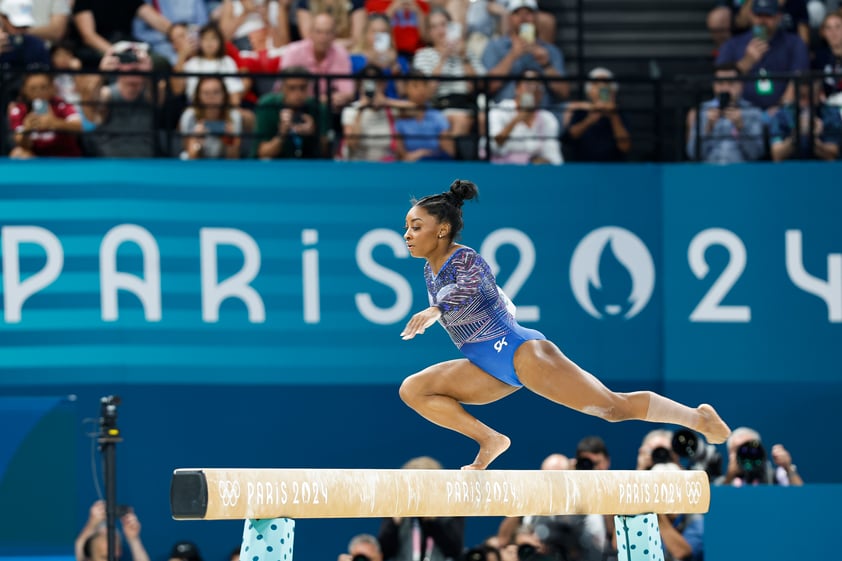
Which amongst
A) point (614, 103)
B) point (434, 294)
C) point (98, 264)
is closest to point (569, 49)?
point (614, 103)

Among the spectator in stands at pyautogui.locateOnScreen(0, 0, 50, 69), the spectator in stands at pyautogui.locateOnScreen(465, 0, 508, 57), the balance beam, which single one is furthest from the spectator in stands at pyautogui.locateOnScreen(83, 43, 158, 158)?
the balance beam

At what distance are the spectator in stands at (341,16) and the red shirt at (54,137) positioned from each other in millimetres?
1849

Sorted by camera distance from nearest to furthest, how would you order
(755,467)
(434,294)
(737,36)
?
(434,294)
(755,467)
(737,36)

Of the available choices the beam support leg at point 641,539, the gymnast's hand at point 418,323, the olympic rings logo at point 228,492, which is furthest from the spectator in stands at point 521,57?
the olympic rings logo at point 228,492

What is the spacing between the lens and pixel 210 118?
1003 centimetres

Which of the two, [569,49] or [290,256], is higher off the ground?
[569,49]

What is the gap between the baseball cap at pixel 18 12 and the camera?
34.1ft

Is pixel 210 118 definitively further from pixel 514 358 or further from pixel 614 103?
pixel 514 358

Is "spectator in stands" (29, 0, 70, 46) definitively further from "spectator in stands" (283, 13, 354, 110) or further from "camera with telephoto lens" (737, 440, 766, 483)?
"camera with telephoto lens" (737, 440, 766, 483)

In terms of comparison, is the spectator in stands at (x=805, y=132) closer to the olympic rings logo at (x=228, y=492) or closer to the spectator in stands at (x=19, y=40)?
the spectator in stands at (x=19, y=40)

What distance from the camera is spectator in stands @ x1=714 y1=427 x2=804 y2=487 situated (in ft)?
28.0

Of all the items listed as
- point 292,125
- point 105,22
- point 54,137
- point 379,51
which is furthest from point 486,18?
point 54,137

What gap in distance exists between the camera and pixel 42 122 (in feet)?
31.9

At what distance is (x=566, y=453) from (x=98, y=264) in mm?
3450
